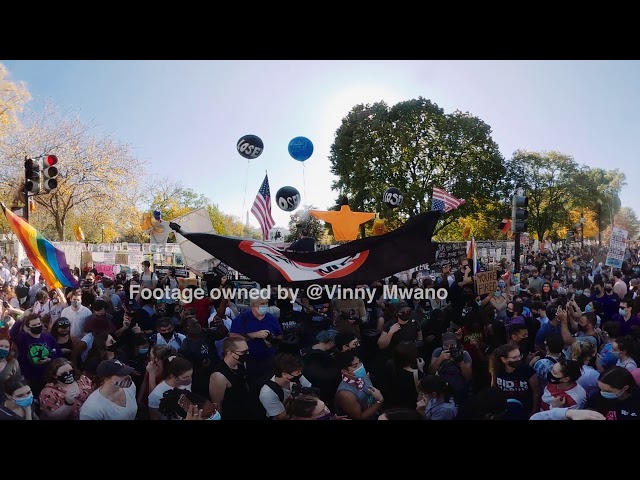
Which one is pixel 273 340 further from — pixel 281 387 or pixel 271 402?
pixel 271 402

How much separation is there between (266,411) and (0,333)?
3.18 meters

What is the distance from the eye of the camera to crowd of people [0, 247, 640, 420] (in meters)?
4.80

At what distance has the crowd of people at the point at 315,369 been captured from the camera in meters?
4.80

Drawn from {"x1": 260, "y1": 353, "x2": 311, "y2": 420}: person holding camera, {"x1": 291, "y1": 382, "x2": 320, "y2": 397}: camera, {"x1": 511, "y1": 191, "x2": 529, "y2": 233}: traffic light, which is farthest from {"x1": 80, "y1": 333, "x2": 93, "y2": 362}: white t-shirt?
{"x1": 511, "y1": 191, "x2": 529, "y2": 233}: traffic light

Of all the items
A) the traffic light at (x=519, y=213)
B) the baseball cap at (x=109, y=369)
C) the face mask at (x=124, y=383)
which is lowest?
the face mask at (x=124, y=383)

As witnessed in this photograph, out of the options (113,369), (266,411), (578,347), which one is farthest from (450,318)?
(113,369)

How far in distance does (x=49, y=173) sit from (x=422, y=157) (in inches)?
1041

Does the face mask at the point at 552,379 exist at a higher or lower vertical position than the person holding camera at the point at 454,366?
higher

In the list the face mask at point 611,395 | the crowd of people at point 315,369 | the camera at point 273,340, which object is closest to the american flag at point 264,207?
the crowd of people at point 315,369

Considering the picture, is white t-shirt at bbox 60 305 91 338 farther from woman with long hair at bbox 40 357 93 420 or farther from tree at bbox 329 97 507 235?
tree at bbox 329 97 507 235

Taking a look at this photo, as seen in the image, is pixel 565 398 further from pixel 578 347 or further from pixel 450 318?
pixel 450 318

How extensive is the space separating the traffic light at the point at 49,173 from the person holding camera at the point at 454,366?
26.9ft

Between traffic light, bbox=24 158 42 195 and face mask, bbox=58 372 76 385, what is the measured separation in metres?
6.25

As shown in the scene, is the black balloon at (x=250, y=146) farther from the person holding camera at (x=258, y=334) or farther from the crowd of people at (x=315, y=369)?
the person holding camera at (x=258, y=334)
